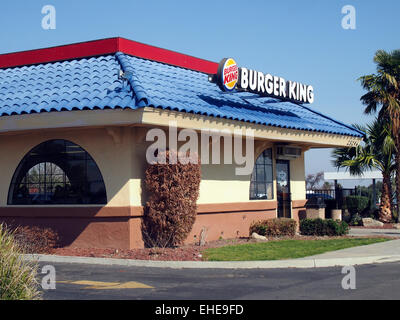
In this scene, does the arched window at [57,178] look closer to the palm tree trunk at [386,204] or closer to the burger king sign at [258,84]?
Answer: the burger king sign at [258,84]

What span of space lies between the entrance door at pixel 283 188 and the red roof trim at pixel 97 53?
15.6ft

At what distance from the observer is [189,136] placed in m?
17.7

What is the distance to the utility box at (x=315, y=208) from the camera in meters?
22.7

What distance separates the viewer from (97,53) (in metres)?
19.2

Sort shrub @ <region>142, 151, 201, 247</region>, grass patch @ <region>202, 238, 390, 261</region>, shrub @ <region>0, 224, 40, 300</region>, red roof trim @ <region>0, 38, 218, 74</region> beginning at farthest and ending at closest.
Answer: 1. red roof trim @ <region>0, 38, 218, 74</region>
2. shrub @ <region>142, 151, 201, 247</region>
3. grass patch @ <region>202, 238, 390, 261</region>
4. shrub @ <region>0, 224, 40, 300</region>

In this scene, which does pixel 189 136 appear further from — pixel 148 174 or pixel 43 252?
pixel 43 252

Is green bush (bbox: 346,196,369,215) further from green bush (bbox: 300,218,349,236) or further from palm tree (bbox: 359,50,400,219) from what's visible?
green bush (bbox: 300,218,349,236)

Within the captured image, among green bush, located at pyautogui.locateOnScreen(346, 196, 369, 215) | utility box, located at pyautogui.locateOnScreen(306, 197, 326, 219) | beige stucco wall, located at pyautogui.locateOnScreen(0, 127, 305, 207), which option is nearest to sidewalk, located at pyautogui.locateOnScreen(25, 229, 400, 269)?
beige stucco wall, located at pyautogui.locateOnScreen(0, 127, 305, 207)

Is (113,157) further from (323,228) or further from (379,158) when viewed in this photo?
(379,158)

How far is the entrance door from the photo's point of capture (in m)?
22.2

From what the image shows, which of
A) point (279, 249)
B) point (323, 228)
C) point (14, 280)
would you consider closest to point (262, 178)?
point (323, 228)

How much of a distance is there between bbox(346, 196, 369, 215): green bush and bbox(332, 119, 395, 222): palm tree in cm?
124
